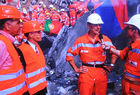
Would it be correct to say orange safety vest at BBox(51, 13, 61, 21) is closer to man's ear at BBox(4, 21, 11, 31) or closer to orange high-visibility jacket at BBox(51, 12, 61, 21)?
orange high-visibility jacket at BBox(51, 12, 61, 21)

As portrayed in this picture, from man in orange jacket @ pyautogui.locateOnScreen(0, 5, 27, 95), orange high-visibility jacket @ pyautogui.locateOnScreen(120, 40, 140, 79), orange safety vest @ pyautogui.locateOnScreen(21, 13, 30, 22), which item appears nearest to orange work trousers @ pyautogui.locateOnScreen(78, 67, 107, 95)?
orange high-visibility jacket @ pyautogui.locateOnScreen(120, 40, 140, 79)

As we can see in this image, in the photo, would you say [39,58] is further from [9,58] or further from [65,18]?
[65,18]

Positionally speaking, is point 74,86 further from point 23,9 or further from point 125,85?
point 23,9

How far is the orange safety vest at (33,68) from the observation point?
204cm

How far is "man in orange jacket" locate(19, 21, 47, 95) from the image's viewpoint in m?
2.04

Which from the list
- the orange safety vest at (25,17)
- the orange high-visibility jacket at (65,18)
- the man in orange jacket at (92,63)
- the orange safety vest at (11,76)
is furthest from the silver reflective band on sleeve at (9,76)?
the orange high-visibility jacket at (65,18)

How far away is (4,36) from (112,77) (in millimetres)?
3350

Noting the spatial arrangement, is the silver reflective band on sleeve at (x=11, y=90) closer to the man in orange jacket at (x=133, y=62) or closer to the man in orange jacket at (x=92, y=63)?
the man in orange jacket at (x=92, y=63)

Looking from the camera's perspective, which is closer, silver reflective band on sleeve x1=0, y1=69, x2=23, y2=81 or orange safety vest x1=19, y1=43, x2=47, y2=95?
silver reflective band on sleeve x1=0, y1=69, x2=23, y2=81

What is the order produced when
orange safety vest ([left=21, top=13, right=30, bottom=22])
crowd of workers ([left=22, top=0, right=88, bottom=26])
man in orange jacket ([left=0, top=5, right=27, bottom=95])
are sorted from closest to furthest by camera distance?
man in orange jacket ([left=0, top=5, right=27, bottom=95]) < orange safety vest ([left=21, top=13, right=30, bottom=22]) < crowd of workers ([left=22, top=0, right=88, bottom=26])

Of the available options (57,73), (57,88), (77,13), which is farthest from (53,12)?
(57,88)

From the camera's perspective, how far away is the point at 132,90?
6.56 feet

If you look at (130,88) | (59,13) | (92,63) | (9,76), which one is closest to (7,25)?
(9,76)

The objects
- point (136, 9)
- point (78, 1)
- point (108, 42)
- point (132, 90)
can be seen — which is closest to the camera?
point (132, 90)
